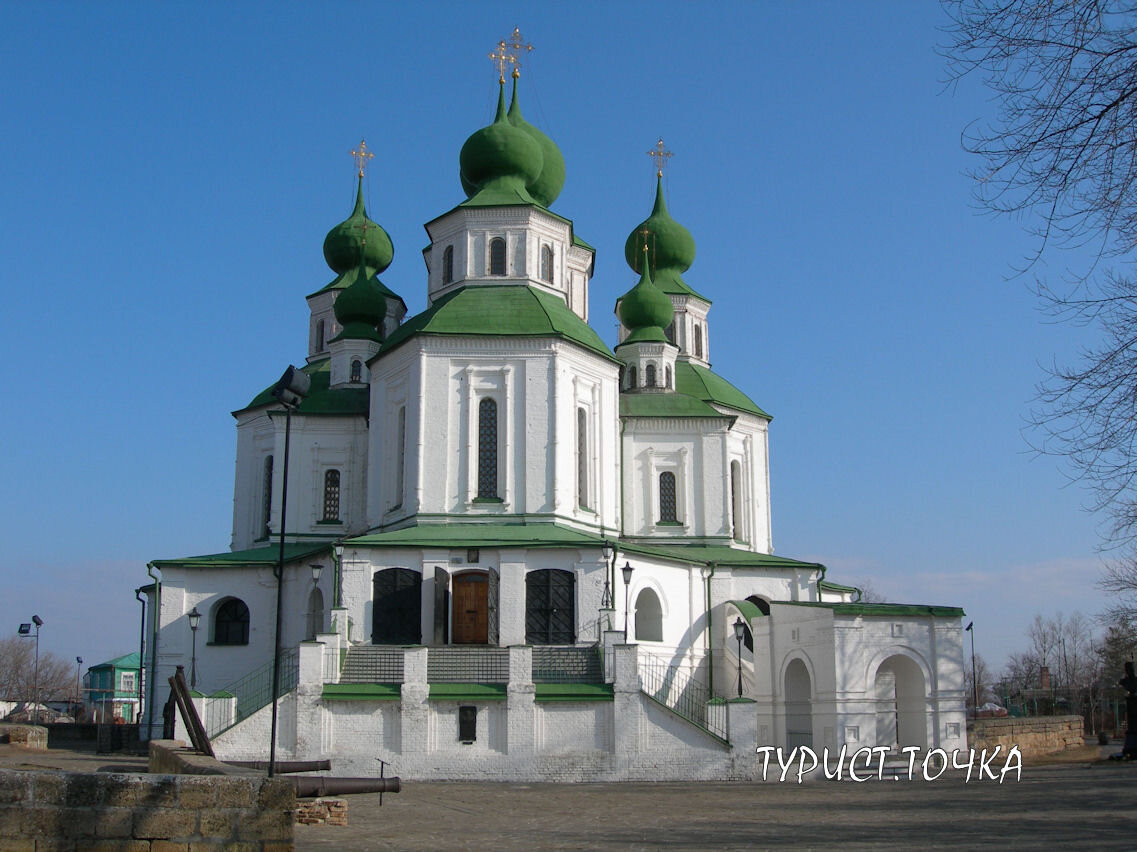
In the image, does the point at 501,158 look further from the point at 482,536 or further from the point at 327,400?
the point at 482,536

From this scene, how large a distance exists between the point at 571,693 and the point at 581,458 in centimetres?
898

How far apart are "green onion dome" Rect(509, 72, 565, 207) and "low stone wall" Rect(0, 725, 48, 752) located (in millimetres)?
20045

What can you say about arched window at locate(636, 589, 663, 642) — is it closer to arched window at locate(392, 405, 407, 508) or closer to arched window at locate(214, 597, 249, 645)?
arched window at locate(392, 405, 407, 508)

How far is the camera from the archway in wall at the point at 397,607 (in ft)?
88.5

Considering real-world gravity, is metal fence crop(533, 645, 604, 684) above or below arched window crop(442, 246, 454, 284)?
below

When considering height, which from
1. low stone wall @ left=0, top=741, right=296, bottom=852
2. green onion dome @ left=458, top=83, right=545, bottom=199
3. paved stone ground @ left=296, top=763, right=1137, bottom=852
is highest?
green onion dome @ left=458, top=83, right=545, bottom=199

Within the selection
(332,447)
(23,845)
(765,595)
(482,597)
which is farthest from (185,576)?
(23,845)

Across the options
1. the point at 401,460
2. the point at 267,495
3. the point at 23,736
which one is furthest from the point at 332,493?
the point at 23,736

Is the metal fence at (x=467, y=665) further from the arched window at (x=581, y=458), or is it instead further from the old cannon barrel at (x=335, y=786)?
the old cannon barrel at (x=335, y=786)

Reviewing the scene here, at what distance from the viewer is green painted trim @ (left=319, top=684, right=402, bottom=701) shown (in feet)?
79.5

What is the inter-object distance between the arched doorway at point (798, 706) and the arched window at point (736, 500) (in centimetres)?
692

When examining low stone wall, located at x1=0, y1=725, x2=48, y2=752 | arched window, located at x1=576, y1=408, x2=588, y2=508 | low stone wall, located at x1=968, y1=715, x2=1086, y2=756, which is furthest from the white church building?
low stone wall, located at x1=0, y1=725, x2=48, y2=752

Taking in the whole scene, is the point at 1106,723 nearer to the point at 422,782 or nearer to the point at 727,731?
the point at 727,731

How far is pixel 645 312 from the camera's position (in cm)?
3853
